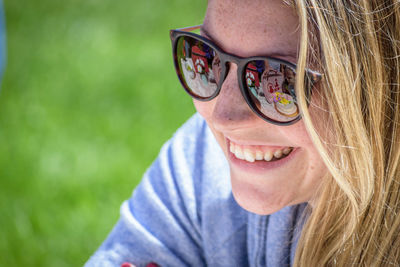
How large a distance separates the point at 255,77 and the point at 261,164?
243 mm

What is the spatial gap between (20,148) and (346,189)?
306 cm

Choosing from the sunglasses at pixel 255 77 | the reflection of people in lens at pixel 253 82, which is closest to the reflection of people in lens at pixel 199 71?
the sunglasses at pixel 255 77

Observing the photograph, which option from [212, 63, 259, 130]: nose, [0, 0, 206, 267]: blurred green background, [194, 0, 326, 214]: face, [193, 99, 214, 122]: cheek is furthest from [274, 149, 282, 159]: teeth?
[0, 0, 206, 267]: blurred green background

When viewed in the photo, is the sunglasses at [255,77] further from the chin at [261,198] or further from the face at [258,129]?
the chin at [261,198]

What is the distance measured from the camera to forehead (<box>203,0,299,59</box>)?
125cm

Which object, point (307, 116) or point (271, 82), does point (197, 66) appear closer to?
point (271, 82)

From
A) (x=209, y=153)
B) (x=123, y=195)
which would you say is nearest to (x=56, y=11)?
(x=123, y=195)

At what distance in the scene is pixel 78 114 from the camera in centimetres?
438

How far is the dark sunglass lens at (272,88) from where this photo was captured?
1.26m

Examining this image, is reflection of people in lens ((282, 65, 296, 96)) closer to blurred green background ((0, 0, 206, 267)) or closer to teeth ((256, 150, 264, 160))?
teeth ((256, 150, 264, 160))

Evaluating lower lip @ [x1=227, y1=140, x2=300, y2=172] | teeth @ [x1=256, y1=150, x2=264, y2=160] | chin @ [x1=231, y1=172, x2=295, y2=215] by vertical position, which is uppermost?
teeth @ [x1=256, y1=150, x2=264, y2=160]

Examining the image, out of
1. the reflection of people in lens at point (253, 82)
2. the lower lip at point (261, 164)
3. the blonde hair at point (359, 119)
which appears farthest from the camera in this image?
the lower lip at point (261, 164)

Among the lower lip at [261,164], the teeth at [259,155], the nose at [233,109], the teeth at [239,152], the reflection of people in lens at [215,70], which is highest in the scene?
the reflection of people in lens at [215,70]

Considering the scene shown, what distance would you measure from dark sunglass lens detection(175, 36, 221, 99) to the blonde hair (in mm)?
276
